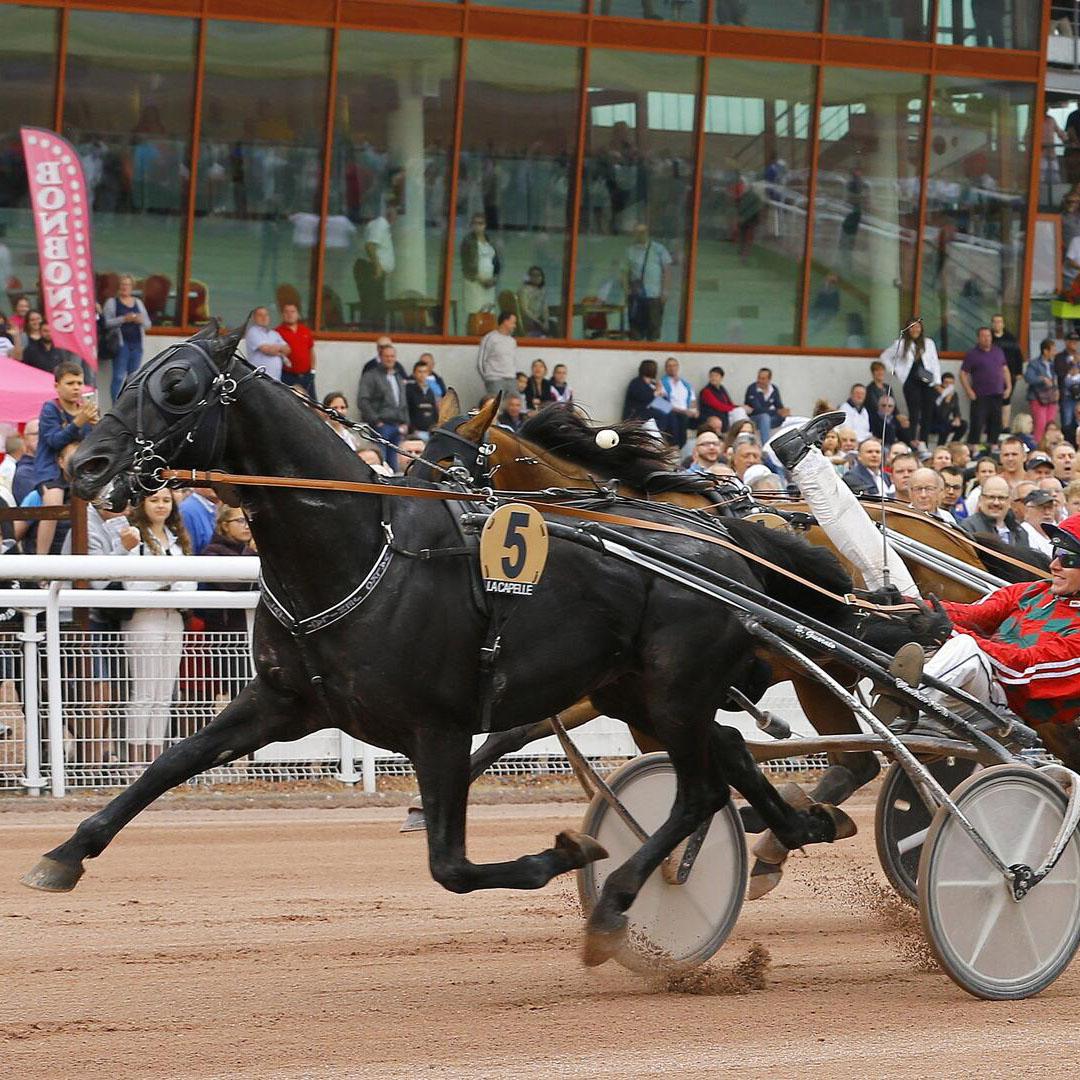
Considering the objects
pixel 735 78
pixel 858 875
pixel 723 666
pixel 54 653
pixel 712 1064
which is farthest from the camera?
pixel 735 78

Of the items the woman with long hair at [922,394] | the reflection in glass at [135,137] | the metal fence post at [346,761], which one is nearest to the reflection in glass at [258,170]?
the reflection in glass at [135,137]

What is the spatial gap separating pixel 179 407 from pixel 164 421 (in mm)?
52

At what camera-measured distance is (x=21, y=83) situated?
55.2ft

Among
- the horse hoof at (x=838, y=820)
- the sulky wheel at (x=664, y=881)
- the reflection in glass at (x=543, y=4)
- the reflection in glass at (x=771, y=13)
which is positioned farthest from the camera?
the reflection in glass at (x=771, y=13)

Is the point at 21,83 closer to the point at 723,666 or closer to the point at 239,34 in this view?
the point at 239,34

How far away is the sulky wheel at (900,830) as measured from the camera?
671 centimetres

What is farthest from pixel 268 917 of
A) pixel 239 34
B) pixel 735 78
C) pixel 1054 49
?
pixel 1054 49

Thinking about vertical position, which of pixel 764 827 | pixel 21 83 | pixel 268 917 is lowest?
pixel 268 917

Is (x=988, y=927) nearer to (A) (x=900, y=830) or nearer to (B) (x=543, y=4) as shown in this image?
(A) (x=900, y=830)

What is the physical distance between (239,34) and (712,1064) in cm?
1450

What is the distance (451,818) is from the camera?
519 cm

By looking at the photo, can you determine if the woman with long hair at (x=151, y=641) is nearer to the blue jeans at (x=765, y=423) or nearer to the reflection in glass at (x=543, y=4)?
the blue jeans at (x=765, y=423)

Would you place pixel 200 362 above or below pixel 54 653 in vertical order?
above

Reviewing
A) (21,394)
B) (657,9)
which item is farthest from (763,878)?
(657,9)
